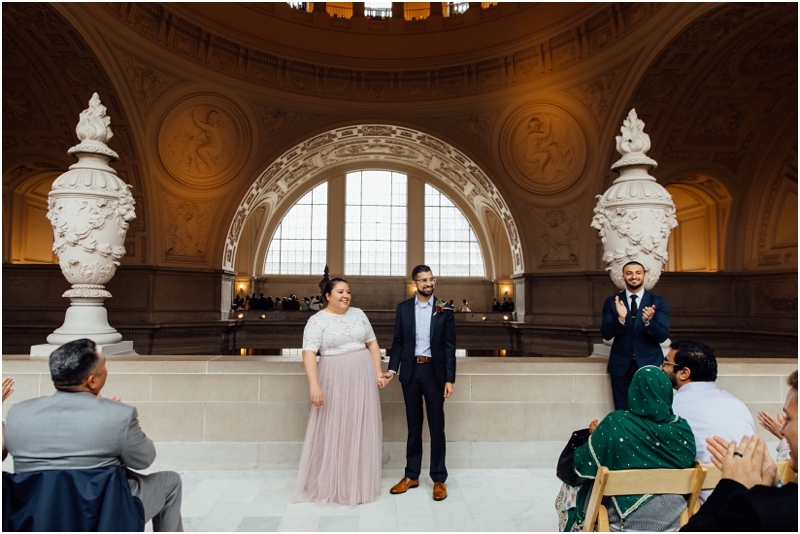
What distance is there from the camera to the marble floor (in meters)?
3.61

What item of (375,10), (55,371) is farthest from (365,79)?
(55,371)

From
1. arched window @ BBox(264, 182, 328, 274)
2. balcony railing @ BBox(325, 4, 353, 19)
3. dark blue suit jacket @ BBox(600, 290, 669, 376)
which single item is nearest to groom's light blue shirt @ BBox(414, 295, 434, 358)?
dark blue suit jacket @ BBox(600, 290, 669, 376)

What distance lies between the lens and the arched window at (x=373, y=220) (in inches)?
926

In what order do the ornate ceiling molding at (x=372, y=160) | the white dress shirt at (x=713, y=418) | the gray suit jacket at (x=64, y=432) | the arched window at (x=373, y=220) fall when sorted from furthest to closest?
the arched window at (x=373, y=220), the ornate ceiling molding at (x=372, y=160), the white dress shirt at (x=713, y=418), the gray suit jacket at (x=64, y=432)

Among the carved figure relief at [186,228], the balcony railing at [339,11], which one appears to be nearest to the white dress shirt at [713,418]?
the carved figure relief at [186,228]

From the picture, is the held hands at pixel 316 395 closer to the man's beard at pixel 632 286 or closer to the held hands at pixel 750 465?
the held hands at pixel 750 465

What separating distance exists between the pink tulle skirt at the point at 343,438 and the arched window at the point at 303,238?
19752 mm

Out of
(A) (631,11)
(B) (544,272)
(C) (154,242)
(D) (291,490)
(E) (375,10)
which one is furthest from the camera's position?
(E) (375,10)

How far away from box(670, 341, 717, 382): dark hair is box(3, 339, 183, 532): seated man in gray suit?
2.97 m

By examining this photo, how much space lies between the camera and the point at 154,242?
559 inches

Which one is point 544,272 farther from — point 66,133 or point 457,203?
point 66,133

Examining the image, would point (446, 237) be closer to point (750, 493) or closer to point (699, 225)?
point (699, 225)

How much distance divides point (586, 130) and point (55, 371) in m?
13.9

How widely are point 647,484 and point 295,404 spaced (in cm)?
322
